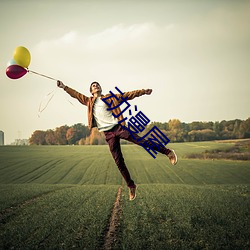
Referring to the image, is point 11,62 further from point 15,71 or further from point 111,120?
point 111,120

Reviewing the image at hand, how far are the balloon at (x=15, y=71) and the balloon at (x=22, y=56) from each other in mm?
105

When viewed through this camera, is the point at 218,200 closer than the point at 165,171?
Yes

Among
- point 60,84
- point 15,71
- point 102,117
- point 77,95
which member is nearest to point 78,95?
point 77,95

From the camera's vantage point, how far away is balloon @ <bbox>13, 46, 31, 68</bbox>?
22.8ft

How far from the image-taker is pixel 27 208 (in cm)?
1120

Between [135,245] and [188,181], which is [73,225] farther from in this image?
[188,181]

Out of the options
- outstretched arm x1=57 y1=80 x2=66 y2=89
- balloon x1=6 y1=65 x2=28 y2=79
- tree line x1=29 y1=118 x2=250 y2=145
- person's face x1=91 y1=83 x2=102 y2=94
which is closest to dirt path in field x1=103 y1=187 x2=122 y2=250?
person's face x1=91 y1=83 x2=102 y2=94

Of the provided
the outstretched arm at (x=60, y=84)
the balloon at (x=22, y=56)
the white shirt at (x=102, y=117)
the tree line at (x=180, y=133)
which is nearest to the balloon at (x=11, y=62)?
the balloon at (x=22, y=56)

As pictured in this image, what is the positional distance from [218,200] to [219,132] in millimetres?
48986

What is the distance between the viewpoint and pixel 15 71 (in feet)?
22.9

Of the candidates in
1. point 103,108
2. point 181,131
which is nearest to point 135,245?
point 103,108

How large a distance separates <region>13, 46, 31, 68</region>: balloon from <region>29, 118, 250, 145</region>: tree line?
42.6 metres

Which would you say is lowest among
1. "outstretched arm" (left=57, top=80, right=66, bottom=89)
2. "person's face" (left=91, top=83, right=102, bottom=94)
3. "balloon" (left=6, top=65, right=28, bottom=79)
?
"person's face" (left=91, top=83, right=102, bottom=94)

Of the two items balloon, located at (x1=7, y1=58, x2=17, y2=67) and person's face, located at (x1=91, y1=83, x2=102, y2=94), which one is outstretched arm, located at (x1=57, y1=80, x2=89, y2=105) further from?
balloon, located at (x1=7, y1=58, x2=17, y2=67)
